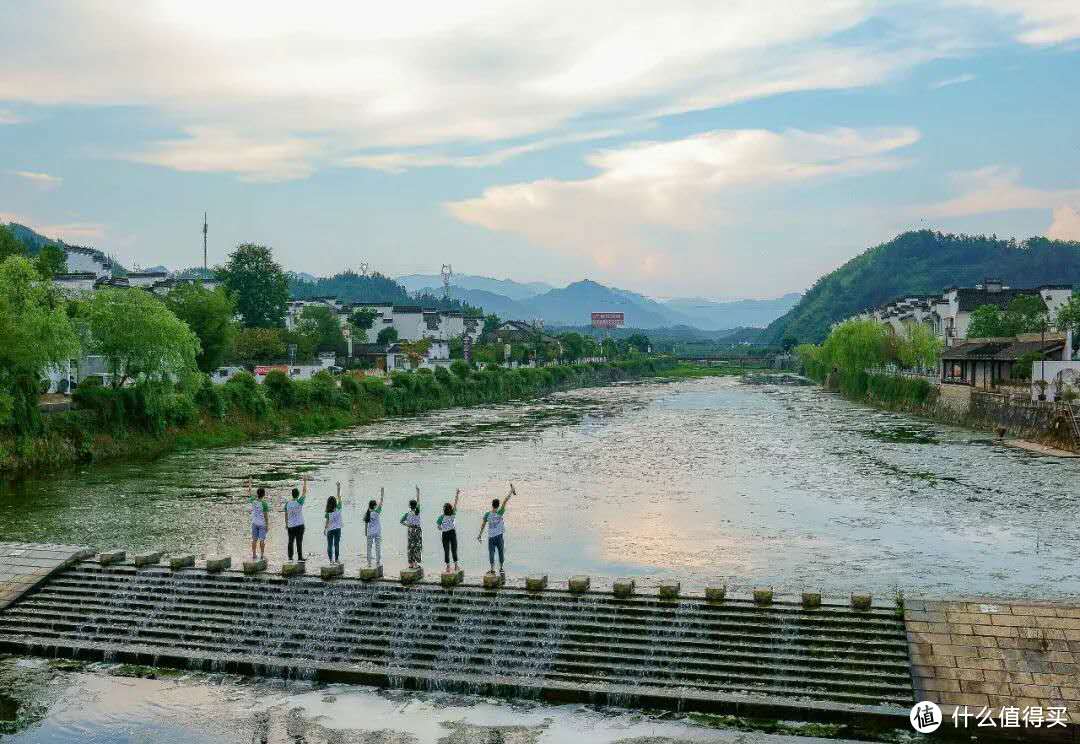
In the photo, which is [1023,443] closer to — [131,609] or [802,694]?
[802,694]

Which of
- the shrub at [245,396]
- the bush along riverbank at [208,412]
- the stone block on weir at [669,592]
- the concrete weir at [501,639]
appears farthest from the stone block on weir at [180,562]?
the shrub at [245,396]

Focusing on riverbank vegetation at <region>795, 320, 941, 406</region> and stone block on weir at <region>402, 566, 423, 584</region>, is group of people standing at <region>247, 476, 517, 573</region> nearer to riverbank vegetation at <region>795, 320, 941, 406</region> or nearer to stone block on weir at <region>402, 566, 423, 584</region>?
stone block on weir at <region>402, 566, 423, 584</region>

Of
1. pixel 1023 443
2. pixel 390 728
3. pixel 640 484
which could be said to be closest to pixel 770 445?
pixel 1023 443

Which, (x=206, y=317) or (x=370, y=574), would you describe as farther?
(x=206, y=317)

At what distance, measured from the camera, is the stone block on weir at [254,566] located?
2528 cm

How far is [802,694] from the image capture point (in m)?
19.1

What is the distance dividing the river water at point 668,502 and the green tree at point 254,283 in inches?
2212

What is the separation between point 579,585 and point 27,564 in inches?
Result: 611

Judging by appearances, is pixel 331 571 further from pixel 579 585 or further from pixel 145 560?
pixel 579 585

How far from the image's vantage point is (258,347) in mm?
105312

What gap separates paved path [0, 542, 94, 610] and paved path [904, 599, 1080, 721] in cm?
2171

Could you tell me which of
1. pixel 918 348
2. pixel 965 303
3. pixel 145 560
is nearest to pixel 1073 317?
pixel 918 348

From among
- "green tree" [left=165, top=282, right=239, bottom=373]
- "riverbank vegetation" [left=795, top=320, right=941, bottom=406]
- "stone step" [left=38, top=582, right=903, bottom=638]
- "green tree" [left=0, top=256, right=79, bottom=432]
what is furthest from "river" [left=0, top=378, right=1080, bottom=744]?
"riverbank vegetation" [left=795, top=320, right=941, bottom=406]

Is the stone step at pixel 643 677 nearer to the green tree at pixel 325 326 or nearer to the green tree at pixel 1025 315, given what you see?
the green tree at pixel 1025 315
